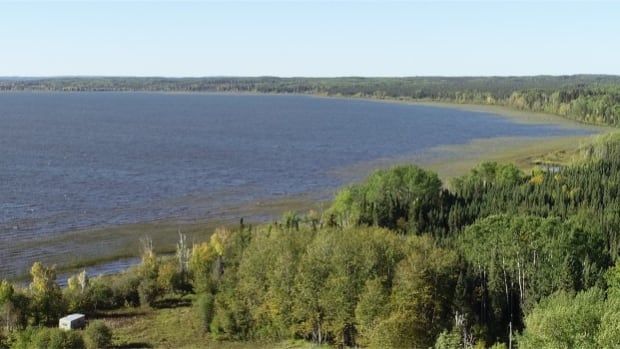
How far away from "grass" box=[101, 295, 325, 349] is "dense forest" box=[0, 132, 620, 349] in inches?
32.5

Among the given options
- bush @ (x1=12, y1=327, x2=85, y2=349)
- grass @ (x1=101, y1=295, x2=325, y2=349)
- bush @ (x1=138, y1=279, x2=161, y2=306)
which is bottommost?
grass @ (x1=101, y1=295, x2=325, y2=349)

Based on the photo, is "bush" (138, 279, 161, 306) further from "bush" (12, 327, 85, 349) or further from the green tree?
"bush" (12, 327, 85, 349)

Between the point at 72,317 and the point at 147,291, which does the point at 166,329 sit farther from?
the point at 72,317

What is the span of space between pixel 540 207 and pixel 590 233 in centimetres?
1647

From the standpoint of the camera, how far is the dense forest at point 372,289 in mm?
39781

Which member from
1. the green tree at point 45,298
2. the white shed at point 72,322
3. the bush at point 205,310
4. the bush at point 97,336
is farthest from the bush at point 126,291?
the bush at point 97,336

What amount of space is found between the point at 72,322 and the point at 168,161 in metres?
71.6

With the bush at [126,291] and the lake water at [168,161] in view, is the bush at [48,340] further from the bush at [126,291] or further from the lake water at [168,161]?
the lake water at [168,161]

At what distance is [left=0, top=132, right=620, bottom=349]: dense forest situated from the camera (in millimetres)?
39781

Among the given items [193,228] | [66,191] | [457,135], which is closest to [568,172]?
[193,228]

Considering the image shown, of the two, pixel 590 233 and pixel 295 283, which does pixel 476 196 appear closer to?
pixel 590 233

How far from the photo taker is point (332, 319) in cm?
4275

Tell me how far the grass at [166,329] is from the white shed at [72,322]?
2.23m

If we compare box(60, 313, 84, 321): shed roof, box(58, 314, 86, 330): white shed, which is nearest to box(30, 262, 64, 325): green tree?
box(58, 314, 86, 330): white shed
